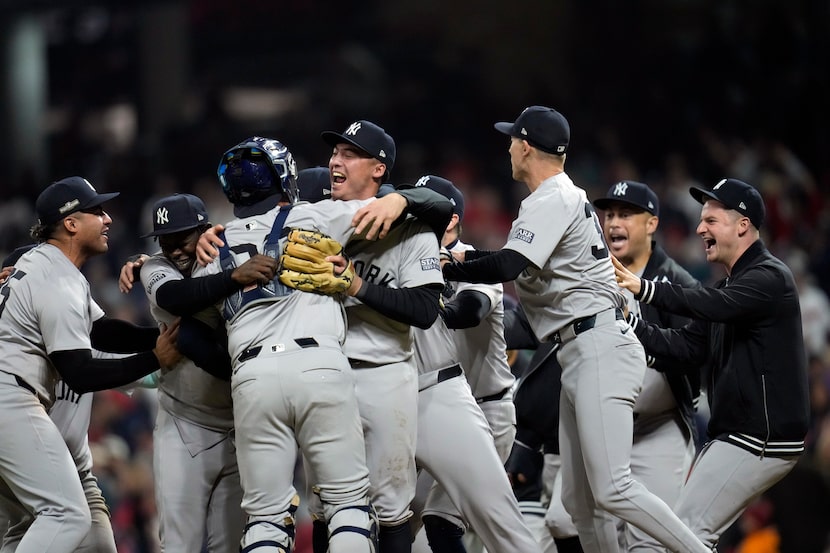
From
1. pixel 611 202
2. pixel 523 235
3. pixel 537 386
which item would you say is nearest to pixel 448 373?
pixel 523 235

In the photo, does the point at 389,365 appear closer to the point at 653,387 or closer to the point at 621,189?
the point at 653,387

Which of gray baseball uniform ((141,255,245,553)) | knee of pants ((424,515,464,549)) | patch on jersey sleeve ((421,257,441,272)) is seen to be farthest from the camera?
knee of pants ((424,515,464,549))

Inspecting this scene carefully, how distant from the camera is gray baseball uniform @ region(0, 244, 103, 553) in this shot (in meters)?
5.02

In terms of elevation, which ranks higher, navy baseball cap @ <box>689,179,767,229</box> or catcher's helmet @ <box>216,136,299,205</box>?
catcher's helmet @ <box>216,136,299,205</box>

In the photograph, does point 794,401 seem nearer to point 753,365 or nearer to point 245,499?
point 753,365

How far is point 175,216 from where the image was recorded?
17.0 ft

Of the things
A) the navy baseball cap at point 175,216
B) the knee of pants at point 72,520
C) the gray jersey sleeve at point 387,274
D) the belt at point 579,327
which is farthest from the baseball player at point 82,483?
the belt at point 579,327

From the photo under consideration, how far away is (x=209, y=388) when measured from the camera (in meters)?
5.31

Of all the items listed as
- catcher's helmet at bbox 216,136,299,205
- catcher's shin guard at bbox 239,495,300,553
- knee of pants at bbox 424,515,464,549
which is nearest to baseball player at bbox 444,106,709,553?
knee of pants at bbox 424,515,464,549

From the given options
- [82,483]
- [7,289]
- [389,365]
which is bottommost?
[82,483]

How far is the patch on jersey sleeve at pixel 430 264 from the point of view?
5.01 metres

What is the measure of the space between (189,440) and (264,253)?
1017mm

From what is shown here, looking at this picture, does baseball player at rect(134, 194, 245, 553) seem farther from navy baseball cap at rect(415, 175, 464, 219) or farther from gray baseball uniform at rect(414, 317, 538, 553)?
navy baseball cap at rect(415, 175, 464, 219)

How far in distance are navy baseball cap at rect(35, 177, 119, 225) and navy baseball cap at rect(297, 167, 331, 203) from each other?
98cm
